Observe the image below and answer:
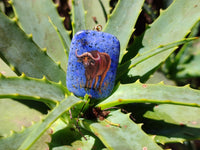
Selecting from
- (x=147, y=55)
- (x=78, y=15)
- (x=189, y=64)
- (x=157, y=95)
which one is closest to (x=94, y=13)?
(x=78, y=15)

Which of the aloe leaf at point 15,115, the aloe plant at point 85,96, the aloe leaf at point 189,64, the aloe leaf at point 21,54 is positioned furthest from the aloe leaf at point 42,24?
the aloe leaf at point 189,64

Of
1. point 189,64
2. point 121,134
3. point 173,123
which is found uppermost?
point 121,134

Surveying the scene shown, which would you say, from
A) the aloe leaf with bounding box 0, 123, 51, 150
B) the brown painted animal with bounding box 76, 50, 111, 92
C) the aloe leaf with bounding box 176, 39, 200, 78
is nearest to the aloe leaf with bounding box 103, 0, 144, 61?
the brown painted animal with bounding box 76, 50, 111, 92

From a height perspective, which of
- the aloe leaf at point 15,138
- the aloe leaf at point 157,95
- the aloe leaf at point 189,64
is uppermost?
the aloe leaf at point 15,138

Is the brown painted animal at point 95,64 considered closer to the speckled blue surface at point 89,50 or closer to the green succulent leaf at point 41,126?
the speckled blue surface at point 89,50

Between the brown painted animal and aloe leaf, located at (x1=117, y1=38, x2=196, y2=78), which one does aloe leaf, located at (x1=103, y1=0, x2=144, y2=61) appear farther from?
the brown painted animal

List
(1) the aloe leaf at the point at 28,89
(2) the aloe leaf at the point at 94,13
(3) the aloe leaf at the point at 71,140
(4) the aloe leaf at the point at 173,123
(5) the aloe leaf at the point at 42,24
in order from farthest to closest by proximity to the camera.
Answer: (2) the aloe leaf at the point at 94,13 → (5) the aloe leaf at the point at 42,24 → (4) the aloe leaf at the point at 173,123 → (3) the aloe leaf at the point at 71,140 → (1) the aloe leaf at the point at 28,89

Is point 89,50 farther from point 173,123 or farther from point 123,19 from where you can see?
point 173,123
